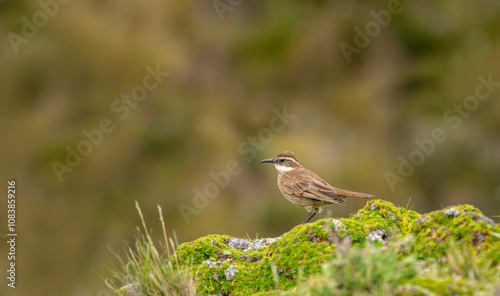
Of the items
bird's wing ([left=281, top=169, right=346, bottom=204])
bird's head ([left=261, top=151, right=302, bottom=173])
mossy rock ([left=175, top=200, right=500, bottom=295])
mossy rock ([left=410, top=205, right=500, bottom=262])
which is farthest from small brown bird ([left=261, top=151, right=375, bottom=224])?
mossy rock ([left=410, top=205, right=500, bottom=262])

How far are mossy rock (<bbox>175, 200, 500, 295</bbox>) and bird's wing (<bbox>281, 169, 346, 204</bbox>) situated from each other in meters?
2.18

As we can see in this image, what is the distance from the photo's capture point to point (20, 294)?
23.2 metres

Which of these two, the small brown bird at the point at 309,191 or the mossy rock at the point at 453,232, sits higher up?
the mossy rock at the point at 453,232

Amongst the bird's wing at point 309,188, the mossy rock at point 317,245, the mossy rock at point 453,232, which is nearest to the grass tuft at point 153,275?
the mossy rock at point 317,245

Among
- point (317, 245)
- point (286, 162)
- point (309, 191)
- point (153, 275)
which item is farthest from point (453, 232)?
point (286, 162)

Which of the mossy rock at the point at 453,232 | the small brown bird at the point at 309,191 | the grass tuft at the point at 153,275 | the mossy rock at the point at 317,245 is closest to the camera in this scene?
the mossy rock at the point at 453,232

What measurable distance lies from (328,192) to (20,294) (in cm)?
1763

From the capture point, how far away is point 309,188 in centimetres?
847

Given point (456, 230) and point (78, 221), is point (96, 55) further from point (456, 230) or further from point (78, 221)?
point (456, 230)

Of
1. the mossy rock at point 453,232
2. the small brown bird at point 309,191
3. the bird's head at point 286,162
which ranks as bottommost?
the small brown bird at point 309,191

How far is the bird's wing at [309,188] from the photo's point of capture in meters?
8.36

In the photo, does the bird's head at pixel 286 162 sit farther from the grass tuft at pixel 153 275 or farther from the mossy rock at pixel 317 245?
the grass tuft at pixel 153 275

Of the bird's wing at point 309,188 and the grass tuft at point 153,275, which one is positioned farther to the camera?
the bird's wing at point 309,188

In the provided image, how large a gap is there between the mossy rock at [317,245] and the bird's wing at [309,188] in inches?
85.9
